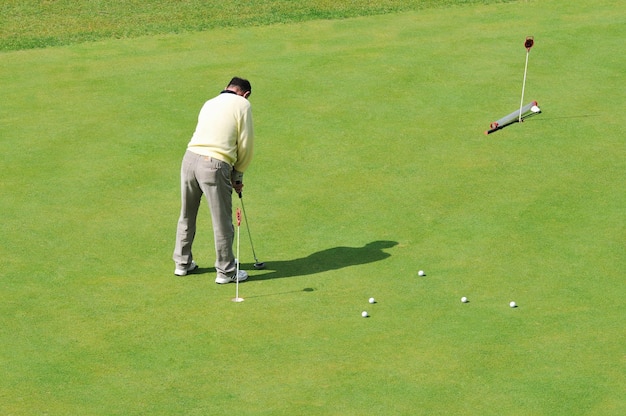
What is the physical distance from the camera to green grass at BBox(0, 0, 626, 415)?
471 inches

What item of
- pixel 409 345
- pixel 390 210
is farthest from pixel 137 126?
pixel 409 345

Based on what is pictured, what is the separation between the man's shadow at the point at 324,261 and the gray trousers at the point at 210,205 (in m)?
0.54

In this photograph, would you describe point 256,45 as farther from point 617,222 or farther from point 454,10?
point 617,222

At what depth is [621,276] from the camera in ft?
46.4

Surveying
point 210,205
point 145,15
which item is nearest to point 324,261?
point 210,205

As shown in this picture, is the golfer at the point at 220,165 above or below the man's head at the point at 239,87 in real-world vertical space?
below

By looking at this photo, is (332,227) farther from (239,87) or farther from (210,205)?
(239,87)

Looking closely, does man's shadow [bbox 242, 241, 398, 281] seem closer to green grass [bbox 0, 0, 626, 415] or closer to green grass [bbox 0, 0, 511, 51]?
green grass [bbox 0, 0, 626, 415]

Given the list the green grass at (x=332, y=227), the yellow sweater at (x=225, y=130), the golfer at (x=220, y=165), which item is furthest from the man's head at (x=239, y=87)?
the green grass at (x=332, y=227)

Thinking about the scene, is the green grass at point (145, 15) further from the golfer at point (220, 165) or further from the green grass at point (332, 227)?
the golfer at point (220, 165)

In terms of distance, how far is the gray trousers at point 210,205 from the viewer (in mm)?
13961

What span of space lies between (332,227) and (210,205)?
2.05m

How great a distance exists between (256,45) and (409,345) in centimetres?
1138

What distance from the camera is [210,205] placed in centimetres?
1410
